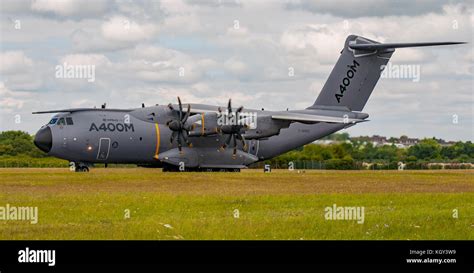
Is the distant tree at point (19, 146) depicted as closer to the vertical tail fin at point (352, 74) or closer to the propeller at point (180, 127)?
the propeller at point (180, 127)

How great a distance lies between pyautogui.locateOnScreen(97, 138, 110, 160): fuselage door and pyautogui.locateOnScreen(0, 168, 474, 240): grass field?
500 inches

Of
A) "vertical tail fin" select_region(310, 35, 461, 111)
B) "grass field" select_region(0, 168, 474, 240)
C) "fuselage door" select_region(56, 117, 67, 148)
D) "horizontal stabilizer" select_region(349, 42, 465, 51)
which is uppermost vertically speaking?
"horizontal stabilizer" select_region(349, 42, 465, 51)

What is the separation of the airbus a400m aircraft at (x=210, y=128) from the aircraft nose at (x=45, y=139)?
58 millimetres

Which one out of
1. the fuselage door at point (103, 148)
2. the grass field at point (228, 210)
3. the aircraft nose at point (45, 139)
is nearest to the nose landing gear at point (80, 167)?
the fuselage door at point (103, 148)

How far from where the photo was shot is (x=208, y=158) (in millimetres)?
53562

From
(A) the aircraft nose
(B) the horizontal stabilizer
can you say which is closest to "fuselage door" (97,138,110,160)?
(A) the aircraft nose

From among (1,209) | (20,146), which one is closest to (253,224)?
(1,209)

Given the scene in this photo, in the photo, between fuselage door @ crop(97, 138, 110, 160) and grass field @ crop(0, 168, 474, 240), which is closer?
grass field @ crop(0, 168, 474, 240)

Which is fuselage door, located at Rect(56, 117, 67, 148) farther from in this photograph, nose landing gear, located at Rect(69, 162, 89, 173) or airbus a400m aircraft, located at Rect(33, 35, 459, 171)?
nose landing gear, located at Rect(69, 162, 89, 173)

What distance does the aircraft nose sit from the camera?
4778 cm

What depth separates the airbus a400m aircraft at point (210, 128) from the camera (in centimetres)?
4878

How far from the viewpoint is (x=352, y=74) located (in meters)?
55.6

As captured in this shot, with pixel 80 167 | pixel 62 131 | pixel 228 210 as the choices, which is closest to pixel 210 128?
pixel 80 167
